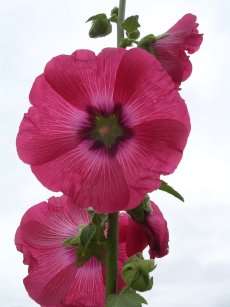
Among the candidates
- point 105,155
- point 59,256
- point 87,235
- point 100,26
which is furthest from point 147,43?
point 59,256

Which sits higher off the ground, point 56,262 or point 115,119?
point 115,119

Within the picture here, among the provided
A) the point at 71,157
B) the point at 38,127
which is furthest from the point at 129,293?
the point at 38,127

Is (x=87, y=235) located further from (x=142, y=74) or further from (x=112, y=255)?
(x=142, y=74)

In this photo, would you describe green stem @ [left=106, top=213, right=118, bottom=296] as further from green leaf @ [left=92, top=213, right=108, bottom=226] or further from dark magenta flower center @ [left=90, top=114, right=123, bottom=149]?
dark magenta flower center @ [left=90, top=114, right=123, bottom=149]

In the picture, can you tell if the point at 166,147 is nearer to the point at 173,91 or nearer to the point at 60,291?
the point at 173,91

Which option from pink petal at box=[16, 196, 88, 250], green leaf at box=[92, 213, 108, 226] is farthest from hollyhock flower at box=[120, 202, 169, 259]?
pink petal at box=[16, 196, 88, 250]
